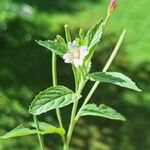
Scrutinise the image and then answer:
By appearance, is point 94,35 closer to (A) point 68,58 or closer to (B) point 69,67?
(A) point 68,58

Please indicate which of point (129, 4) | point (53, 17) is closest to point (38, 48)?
point (53, 17)

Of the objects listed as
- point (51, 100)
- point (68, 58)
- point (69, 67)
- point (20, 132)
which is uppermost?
point (68, 58)

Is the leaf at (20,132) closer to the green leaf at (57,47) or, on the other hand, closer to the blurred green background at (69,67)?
the green leaf at (57,47)

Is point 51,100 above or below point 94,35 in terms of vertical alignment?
below

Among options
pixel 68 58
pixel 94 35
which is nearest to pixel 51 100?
pixel 68 58

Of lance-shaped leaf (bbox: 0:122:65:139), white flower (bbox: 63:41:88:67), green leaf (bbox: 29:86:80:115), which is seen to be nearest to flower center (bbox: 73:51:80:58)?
white flower (bbox: 63:41:88:67)

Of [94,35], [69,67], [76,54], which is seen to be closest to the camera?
[76,54]
